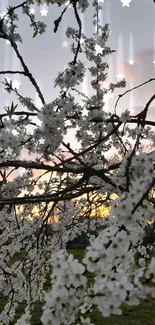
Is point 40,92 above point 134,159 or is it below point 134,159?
above

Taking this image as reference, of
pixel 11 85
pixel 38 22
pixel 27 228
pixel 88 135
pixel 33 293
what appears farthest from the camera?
pixel 33 293

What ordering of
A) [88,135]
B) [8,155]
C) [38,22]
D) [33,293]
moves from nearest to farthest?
1. [8,155]
2. [38,22]
3. [88,135]
4. [33,293]

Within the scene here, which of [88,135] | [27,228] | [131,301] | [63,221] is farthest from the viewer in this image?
[63,221]

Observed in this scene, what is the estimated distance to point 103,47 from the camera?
6629mm

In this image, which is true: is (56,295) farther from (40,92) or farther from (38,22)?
(38,22)

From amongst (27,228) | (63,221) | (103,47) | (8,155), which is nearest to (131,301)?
(8,155)

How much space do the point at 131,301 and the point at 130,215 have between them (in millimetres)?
302

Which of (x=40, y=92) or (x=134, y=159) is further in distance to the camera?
(x=40, y=92)

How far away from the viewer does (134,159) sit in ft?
7.07

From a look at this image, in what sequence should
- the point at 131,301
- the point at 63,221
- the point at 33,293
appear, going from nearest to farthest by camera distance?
the point at 131,301
the point at 33,293
the point at 63,221

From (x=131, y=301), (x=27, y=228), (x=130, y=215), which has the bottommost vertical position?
(x=131, y=301)

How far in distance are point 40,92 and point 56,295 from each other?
2432 millimetres

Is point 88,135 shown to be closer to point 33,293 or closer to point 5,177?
point 5,177

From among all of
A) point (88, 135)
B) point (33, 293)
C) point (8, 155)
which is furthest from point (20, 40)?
point (33, 293)
